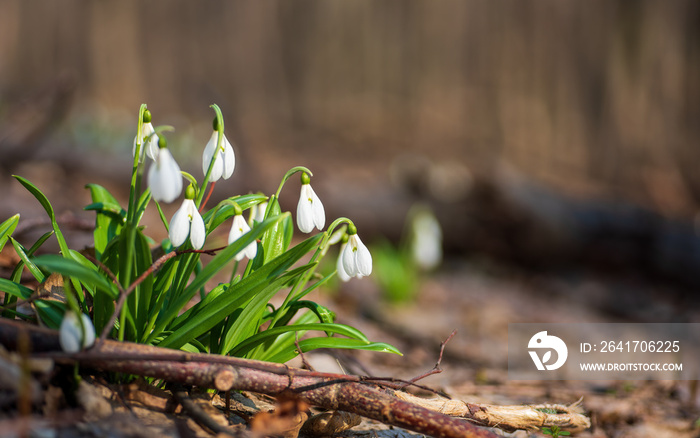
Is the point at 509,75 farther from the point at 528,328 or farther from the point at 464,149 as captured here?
the point at 528,328

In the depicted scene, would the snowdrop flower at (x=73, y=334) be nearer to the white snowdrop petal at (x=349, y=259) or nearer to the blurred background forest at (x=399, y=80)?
the white snowdrop petal at (x=349, y=259)

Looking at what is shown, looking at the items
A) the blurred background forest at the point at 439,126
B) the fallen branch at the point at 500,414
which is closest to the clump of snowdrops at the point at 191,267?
the fallen branch at the point at 500,414

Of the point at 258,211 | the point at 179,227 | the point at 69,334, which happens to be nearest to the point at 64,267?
the point at 69,334

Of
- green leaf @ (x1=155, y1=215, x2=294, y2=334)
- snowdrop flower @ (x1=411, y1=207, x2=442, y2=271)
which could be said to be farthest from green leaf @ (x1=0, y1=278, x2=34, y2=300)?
snowdrop flower @ (x1=411, y1=207, x2=442, y2=271)

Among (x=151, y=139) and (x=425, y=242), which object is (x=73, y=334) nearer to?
(x=151, y=139)

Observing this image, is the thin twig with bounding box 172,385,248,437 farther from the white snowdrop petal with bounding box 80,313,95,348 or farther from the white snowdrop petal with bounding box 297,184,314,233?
the white snowdrop petal with bounding box 297,184,314,233

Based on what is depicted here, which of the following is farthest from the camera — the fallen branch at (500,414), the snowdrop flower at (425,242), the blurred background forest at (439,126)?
the blurred background forest at (439,126)
